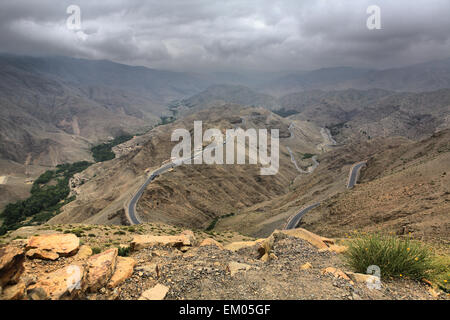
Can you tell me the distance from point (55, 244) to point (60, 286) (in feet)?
13.9

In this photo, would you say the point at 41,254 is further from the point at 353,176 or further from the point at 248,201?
the point at 353,176

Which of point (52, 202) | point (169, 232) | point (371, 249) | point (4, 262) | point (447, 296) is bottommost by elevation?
point (52, 202)

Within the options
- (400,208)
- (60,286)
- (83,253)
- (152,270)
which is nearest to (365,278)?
(152,270)

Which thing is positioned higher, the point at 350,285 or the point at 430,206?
the point at 350,285

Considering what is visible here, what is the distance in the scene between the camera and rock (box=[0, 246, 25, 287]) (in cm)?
525

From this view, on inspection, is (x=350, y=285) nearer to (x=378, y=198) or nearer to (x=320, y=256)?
(x=320, y=256)

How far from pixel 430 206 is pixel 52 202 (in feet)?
346

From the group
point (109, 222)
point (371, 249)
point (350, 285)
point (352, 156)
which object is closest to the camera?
point (350, 285)

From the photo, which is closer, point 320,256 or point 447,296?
point 447,296

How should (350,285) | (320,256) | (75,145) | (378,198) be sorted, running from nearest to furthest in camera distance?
(350,285) < (320,256) < (378,198) < (75,145)

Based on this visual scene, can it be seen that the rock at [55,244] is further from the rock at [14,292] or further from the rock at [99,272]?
the rock at [14,292]

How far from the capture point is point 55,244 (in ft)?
30.0

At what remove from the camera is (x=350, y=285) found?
253 inches

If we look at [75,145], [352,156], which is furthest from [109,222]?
[75,145]
